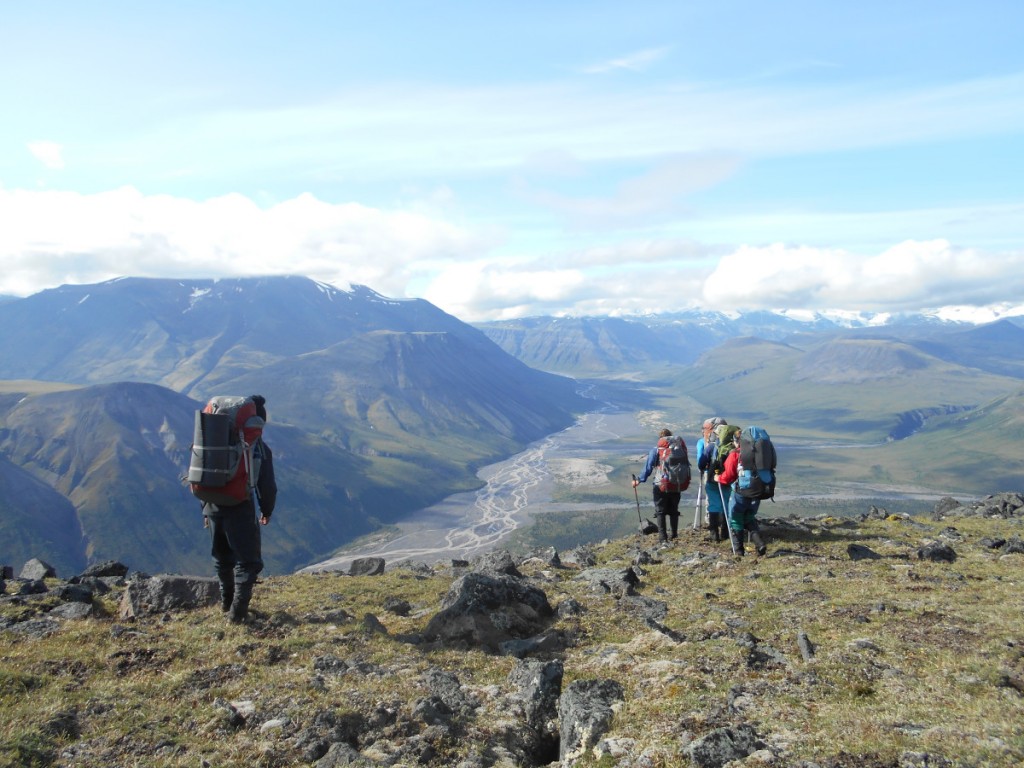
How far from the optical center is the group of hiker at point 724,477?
65.7 feet

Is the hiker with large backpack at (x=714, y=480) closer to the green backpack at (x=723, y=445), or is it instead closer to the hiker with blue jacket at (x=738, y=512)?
the green backpack at (x=723, y=445)

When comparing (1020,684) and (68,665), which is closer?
(1020,684)

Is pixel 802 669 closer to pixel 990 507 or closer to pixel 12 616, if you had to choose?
pixel 12 616

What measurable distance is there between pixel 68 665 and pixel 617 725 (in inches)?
381

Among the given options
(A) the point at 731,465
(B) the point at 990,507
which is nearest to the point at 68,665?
(A) the point at 731,465

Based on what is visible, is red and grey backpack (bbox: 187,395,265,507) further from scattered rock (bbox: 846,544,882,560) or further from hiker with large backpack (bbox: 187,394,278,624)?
scattered rock (bbox: 846,544,882,560)

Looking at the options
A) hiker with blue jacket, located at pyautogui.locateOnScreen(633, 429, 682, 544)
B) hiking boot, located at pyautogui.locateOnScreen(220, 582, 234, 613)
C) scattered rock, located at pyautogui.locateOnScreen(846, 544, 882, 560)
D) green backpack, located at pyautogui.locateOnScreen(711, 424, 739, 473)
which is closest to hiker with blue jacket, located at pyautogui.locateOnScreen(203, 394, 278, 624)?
hiking boot, located at pyautogui.locateOnScreen(220, 582, 234, 613)

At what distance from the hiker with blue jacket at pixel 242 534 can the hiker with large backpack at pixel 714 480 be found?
16.0 meters

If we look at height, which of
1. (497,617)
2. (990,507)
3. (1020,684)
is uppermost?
(1020,684)

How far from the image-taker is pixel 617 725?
352 inches

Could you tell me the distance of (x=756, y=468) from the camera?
19938 mm

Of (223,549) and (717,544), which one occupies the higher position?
(223,549)

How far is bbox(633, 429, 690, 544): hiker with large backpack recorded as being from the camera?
24.0 metres

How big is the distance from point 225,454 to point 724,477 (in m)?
16.1
